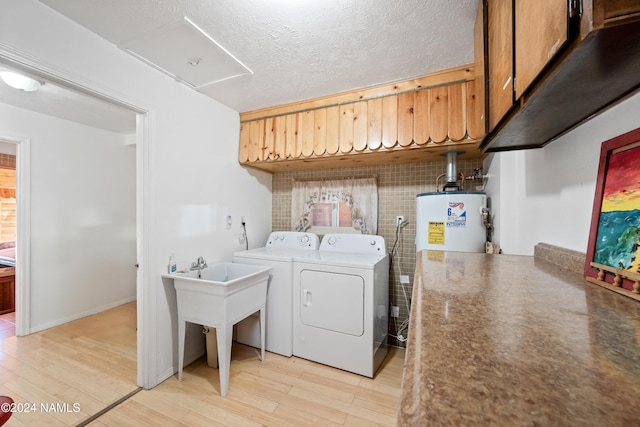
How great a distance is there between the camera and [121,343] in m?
2.55

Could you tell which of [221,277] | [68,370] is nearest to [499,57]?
[221,277]

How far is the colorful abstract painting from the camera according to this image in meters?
0.65

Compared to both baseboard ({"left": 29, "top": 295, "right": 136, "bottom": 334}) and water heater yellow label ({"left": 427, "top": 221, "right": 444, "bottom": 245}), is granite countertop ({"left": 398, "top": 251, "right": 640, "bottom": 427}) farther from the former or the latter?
baseboard ({"left": 29, "top": 295, "right": 136, "bottom": 334})

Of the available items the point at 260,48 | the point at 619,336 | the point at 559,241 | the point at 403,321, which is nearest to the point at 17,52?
the point at 260,48

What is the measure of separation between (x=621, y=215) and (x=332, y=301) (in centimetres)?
180

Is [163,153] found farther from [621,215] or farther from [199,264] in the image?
[621,215]

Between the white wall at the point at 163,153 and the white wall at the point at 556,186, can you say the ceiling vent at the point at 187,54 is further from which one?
the white wall at the point at 556,186

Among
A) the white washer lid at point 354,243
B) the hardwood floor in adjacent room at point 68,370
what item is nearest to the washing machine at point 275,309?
the white washer lid at point 354,243

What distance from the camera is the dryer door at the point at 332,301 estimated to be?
2059 millimetres

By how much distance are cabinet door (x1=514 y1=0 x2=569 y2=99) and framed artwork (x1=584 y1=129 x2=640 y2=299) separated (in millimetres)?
320

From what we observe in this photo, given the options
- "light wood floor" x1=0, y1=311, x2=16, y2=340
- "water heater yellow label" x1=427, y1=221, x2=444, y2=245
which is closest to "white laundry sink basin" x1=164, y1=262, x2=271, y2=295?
"water heater yellow label" x1=427, y1=221, x2=444, y2=245

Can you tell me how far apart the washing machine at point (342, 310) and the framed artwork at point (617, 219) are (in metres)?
1.35

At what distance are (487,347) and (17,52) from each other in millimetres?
2221

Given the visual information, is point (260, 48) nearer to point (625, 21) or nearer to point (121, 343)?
point (625, 21)
